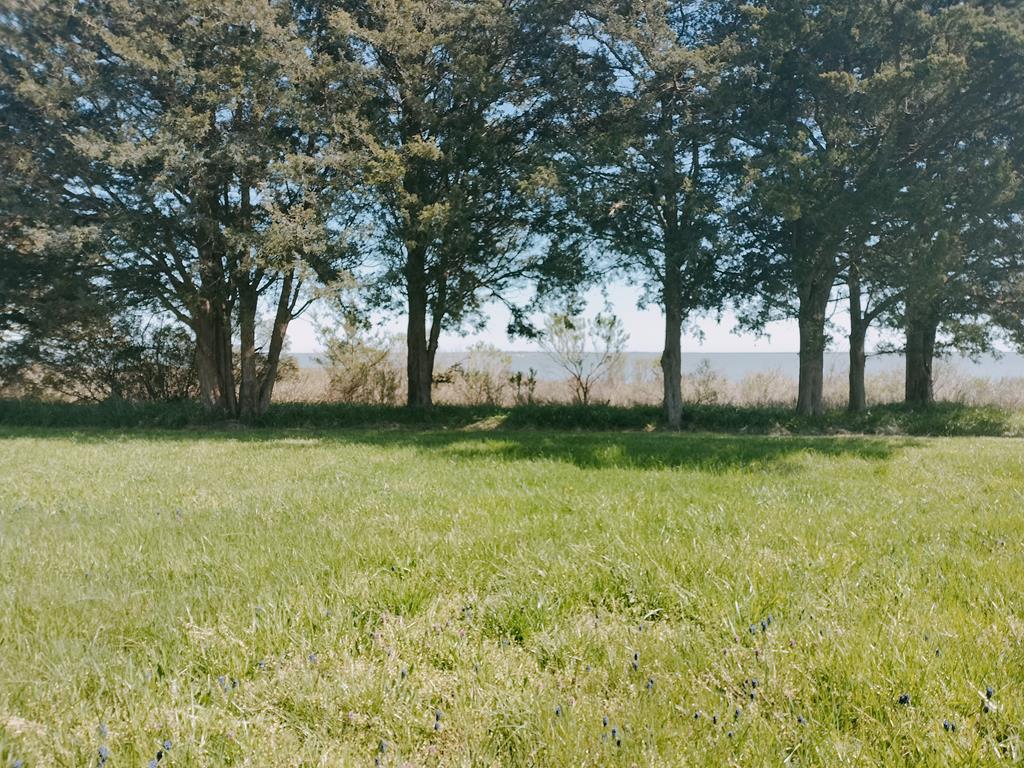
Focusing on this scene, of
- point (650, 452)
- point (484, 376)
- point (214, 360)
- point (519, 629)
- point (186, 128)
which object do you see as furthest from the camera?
point (484, 376)

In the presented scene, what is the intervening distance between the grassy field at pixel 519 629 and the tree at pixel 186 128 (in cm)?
1008

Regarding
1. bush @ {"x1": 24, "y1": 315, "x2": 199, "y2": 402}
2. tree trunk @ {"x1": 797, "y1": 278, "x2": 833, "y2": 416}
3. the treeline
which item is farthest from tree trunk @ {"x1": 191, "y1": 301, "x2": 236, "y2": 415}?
tree trunk @ {"x1": 797, "y1": 278, "x2": 833, "y2": 416}

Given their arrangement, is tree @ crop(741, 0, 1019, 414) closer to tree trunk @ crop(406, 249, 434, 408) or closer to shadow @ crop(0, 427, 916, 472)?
shadow @ crop(0, 427, 916, 472)

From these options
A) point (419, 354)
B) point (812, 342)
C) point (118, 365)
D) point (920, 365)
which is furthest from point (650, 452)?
point (118, 365)

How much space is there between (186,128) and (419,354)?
7.74 m

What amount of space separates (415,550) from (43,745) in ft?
6.39

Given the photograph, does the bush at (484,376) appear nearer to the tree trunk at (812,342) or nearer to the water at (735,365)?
the water at (735,365)

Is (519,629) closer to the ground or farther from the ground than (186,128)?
closer to the ground

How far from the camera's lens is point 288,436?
13336 millimetres

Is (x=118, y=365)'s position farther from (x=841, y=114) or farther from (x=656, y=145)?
(x=841, y=114)

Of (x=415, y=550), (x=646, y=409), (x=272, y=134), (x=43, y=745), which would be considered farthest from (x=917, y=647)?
(x=272, y=134)

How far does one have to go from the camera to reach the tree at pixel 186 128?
13453 millimetres

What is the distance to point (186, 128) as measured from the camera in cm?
1337

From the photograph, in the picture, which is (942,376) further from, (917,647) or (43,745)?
(43,745)
